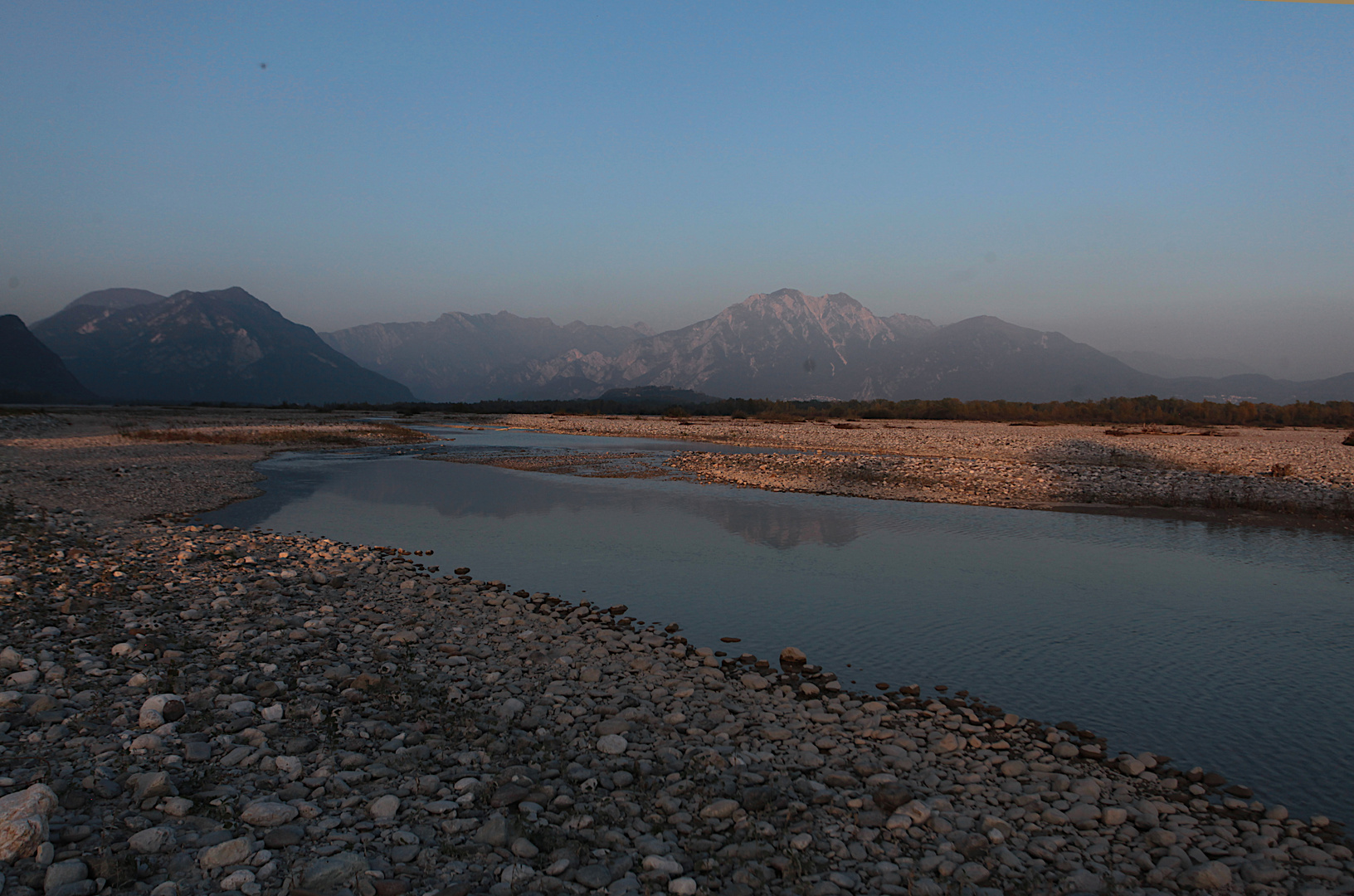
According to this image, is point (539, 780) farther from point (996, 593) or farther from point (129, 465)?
point (129, 465)

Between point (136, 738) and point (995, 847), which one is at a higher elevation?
point (136, 738)

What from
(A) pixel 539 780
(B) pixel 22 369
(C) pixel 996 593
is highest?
(B) pixel 22 369

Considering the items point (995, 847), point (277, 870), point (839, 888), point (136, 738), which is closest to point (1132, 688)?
point (995, 847)

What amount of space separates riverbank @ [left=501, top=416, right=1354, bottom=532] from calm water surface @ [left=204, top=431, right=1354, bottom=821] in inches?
126

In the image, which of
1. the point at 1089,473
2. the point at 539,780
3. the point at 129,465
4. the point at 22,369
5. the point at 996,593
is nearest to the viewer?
the point at 539,780

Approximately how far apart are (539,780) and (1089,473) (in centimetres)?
3399

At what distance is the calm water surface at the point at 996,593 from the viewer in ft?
29.3

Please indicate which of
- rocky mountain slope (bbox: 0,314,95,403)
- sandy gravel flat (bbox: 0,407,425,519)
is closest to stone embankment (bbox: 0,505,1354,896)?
sandy gravel flat (bbox: 0,407,425,519)

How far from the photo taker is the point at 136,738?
6473 millimetres

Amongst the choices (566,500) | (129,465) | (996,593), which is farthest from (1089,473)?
(129,465)

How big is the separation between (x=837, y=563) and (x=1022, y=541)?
6.86m

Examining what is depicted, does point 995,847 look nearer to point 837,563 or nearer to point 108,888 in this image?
point 108,888

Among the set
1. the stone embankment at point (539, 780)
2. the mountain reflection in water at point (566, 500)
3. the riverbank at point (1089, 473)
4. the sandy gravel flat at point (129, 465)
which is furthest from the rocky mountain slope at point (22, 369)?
the stone embankment at point (539, 780)

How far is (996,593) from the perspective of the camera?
14703 millimetres
